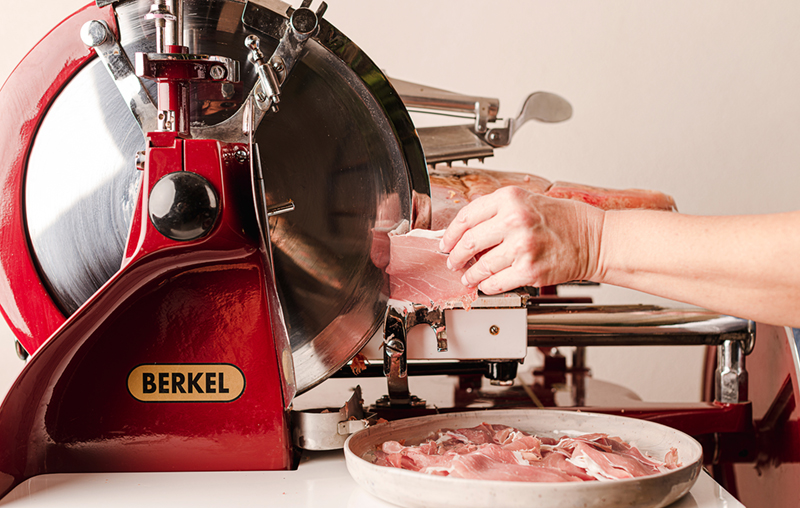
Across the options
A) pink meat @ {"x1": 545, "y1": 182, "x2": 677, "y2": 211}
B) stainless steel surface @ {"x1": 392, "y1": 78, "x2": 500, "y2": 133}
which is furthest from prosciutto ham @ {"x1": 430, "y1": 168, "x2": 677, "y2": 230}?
stainless steel surface @ {"x1": 392, "y1": 78, "x2": 500, "y2": 133}

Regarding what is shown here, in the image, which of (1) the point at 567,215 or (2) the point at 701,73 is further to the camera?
(2) the point at 701,73

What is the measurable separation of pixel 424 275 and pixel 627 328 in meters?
0.45

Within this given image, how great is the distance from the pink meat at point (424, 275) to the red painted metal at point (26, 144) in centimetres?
49

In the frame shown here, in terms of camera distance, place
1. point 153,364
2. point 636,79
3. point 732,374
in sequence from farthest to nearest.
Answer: point 636,79 → point 732,374 → point 153,364

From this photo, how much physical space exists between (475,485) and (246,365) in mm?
379

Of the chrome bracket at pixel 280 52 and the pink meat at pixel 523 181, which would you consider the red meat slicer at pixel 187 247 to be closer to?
the chrome bracket at pixel 280 52

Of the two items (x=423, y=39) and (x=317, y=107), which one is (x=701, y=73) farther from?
(x=317, y=107)

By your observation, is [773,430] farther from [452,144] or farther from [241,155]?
[241,155]

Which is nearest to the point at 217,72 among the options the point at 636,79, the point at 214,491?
the point at 214,491

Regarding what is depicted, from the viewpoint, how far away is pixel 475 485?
0.62 m

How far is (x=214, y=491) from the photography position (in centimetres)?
77

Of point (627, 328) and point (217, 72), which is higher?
point (217, 72)

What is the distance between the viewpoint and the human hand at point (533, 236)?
76cm

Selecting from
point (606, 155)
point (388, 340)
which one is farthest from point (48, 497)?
point (606, 155)
